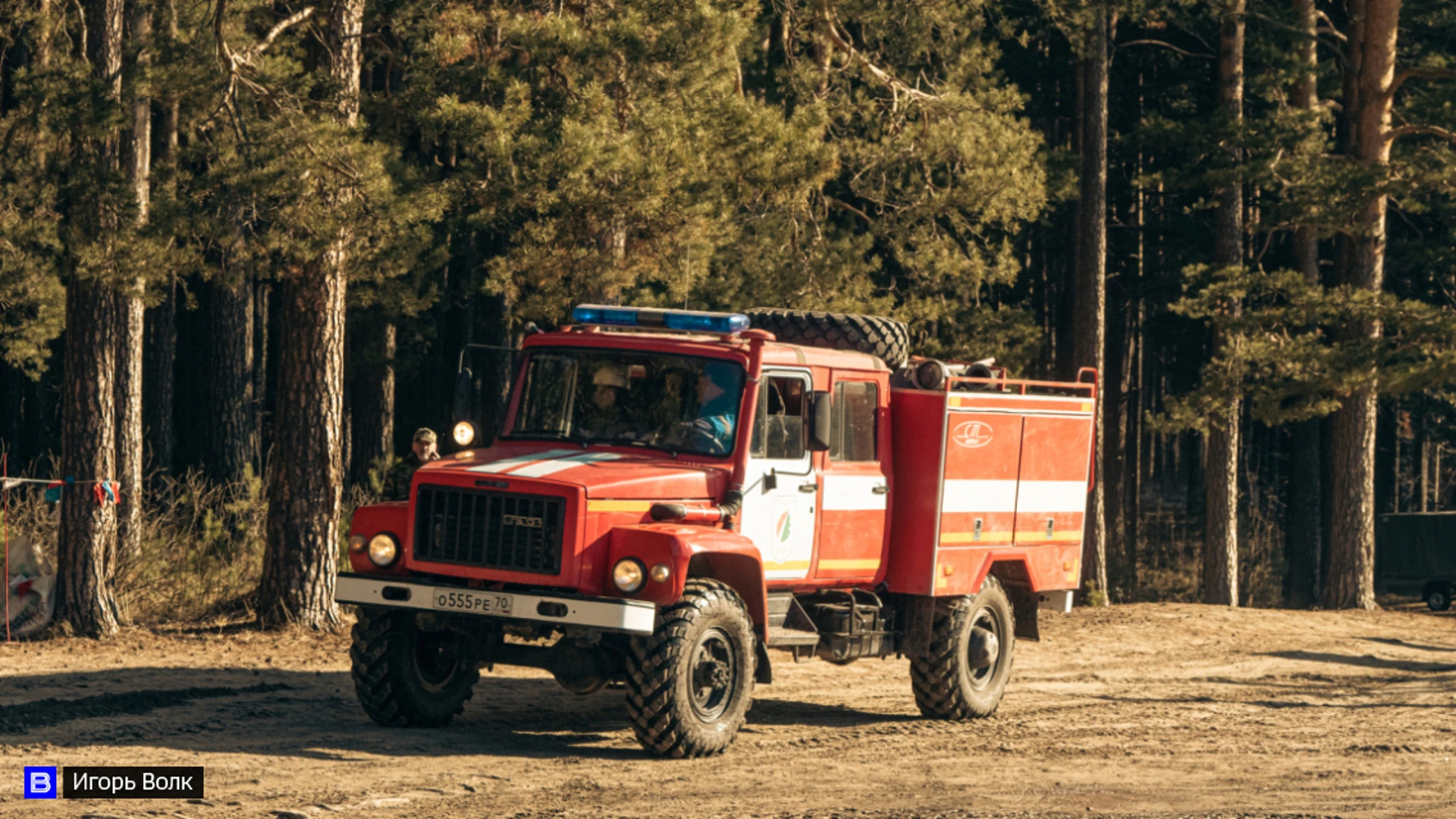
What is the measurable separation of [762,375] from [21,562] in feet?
29.6

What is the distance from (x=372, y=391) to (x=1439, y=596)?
72.7ft

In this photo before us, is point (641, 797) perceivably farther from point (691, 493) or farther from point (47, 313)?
point (47, 313)

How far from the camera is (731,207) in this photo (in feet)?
57.2

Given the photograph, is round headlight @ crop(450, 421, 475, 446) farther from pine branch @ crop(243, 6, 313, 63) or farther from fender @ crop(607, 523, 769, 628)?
pine branch @ crop(243, 6, 313, 63)

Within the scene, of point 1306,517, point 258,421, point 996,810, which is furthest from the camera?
point 1306,517

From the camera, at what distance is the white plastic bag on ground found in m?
16.1

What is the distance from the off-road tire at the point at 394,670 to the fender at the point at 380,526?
28 centimetres

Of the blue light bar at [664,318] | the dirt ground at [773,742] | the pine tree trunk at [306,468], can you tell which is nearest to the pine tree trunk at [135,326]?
the pine tree trunk at [306,468]

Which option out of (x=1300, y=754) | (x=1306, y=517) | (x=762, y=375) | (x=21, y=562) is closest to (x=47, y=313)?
(x=21, y=562)

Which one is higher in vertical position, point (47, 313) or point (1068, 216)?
point (1068, 216)

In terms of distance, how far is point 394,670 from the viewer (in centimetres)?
1122

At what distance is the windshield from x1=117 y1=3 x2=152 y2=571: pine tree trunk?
222 inches

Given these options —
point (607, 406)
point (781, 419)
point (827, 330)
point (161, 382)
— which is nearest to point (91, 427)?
point (607, 406)

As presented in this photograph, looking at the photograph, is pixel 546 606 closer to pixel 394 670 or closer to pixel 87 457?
pixel 394 670
